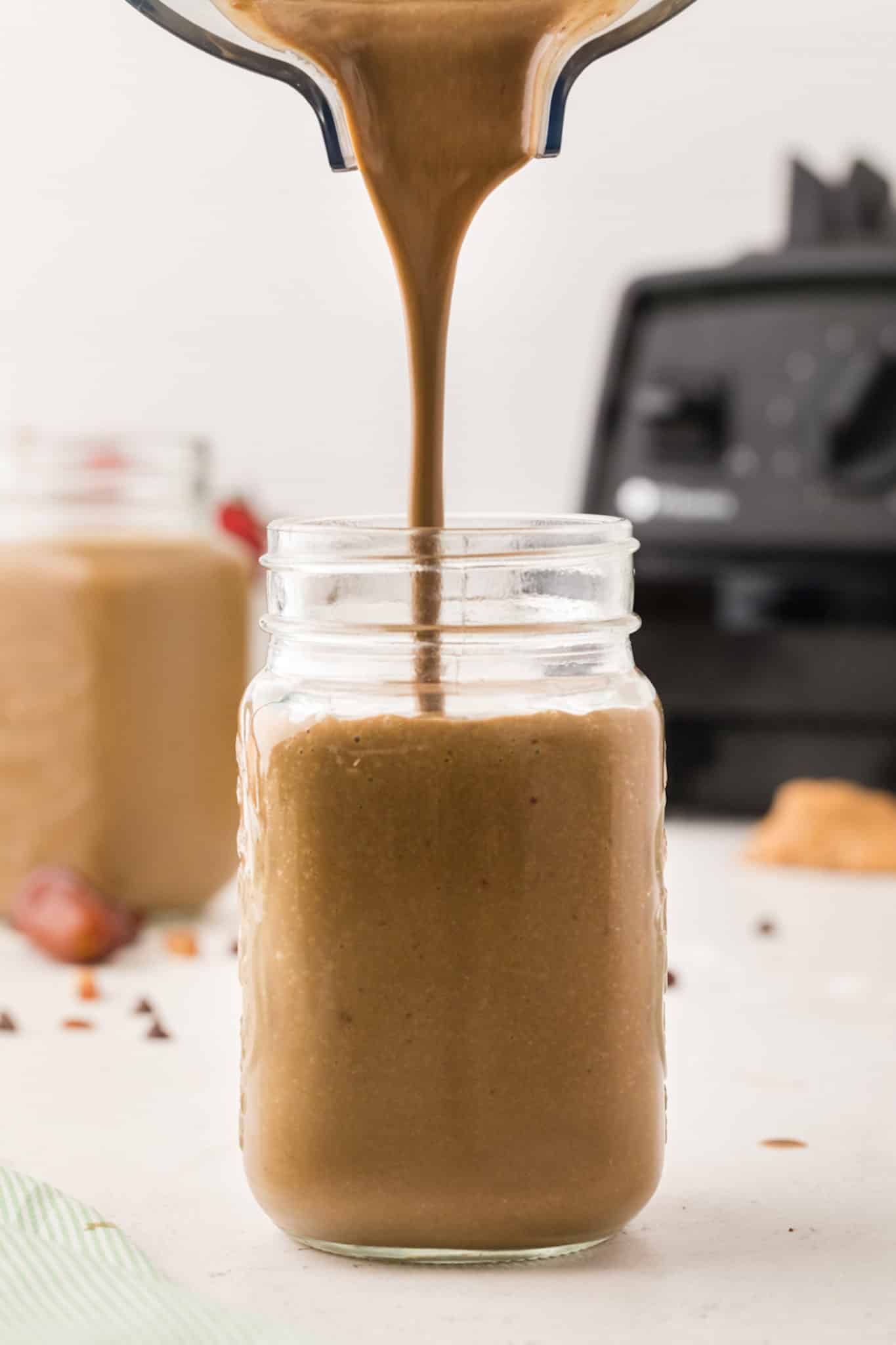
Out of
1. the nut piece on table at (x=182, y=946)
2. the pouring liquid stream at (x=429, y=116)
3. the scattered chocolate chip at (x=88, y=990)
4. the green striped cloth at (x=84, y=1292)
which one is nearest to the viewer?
the green striped cloth at (x=84, y=1292)

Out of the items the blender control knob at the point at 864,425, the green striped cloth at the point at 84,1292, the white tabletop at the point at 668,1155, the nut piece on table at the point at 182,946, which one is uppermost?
the blender control knob at the point at 864,425

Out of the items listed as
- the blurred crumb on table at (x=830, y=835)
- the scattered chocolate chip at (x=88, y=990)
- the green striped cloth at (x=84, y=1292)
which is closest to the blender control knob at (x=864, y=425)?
the blurred crumb on table at (x=830, y=835)

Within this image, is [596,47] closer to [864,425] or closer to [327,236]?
[864,425]

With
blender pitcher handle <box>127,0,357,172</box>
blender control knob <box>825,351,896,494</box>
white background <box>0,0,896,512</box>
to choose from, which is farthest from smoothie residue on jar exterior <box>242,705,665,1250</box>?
white background <box>0,0,896,512</box>

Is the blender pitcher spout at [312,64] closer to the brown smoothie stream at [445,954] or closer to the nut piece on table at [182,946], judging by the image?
the brown smoothie stream at [445,954]

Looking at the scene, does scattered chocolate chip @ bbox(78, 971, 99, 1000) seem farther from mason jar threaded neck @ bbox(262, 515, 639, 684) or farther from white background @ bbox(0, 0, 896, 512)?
white background @ bbox(0, 0, 896, 512)

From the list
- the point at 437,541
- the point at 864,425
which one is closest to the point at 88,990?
the point at 437,541
